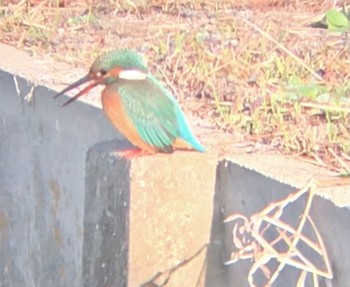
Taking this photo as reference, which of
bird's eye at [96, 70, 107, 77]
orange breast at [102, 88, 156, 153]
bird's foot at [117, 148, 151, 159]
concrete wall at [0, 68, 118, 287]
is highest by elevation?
bird's eye at [96, 70, 107, 77]

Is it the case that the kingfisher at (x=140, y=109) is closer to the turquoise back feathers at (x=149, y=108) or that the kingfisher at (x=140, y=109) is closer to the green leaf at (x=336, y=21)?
the turquoise back feathers at (x=149, y=108)

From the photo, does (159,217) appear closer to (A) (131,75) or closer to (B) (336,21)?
(A) (131,75)

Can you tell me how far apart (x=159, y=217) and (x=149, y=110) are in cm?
31

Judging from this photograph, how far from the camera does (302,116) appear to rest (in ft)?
13.0

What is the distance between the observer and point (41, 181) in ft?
14.8

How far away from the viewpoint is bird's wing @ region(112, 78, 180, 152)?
3523 mm

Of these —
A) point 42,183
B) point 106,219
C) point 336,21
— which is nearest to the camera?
point 106,219

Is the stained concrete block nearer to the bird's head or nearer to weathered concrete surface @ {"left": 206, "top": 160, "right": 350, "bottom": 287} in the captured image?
weathered concrete surface @ {"left": 206, "top": 160, "right": 350, "bottom": 287}

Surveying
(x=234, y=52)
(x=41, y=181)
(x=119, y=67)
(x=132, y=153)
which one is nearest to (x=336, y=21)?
(x=234, y=52)

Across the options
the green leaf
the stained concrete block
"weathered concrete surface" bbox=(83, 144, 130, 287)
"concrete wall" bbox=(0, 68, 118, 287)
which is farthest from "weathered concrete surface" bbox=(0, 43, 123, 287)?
the green leaf

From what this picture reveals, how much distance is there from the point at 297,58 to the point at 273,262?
1.50 metres

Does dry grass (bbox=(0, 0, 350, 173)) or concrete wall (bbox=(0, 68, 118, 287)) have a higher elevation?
dry grass (bbox=(0, 0, 350, 173))

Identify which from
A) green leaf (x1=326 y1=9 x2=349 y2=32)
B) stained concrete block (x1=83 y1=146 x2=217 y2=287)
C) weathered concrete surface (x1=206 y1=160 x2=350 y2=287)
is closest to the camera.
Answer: weathered concrete surface (x1=206 y1=160 x2=350 y2=287)

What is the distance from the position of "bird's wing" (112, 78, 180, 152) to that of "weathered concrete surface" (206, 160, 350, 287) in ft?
0.63
